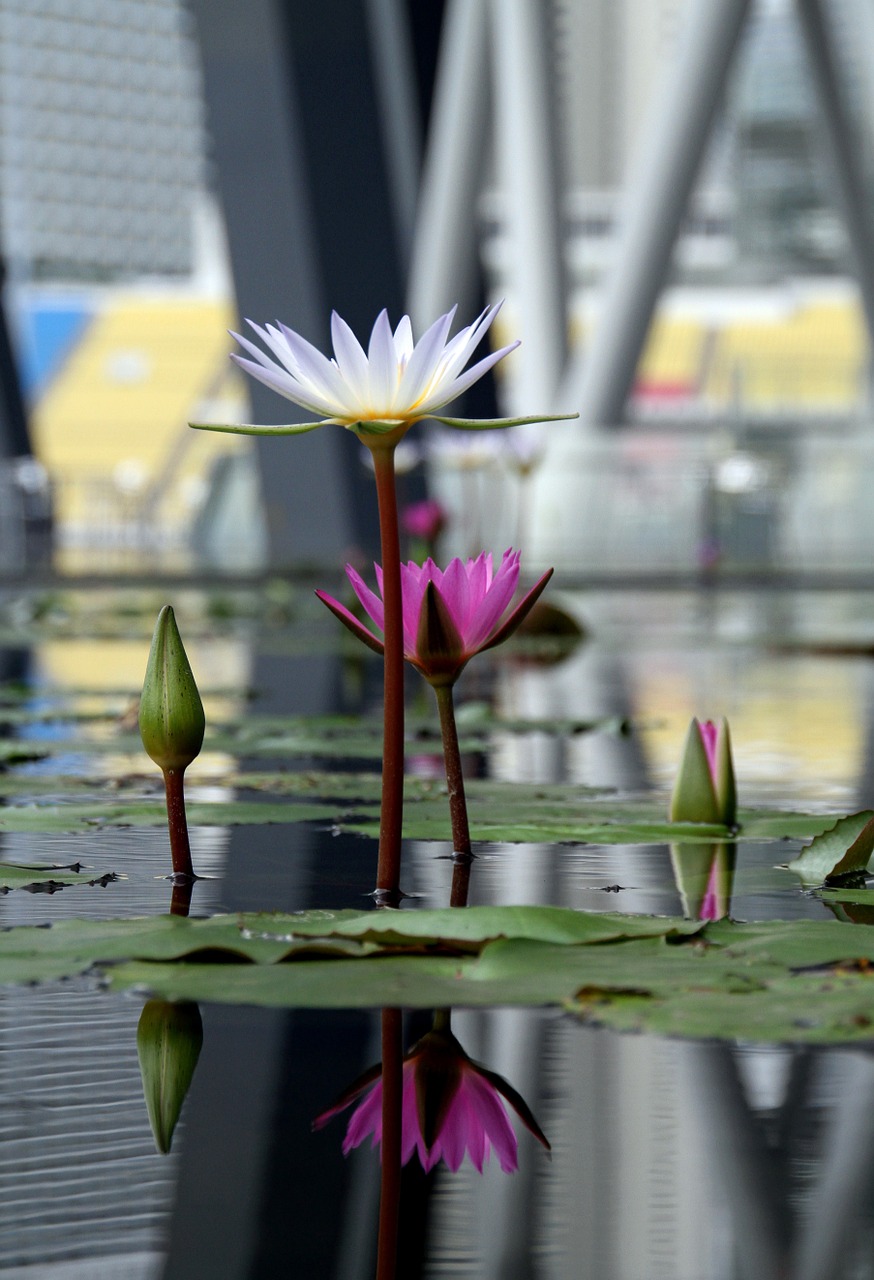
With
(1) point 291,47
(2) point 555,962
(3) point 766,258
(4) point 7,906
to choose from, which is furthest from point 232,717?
(3) point 766,258

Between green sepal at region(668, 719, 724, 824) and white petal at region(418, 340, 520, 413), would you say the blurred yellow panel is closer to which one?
green sepal at region(668, 719, 724, 824)

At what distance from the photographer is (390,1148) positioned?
18.7 inches

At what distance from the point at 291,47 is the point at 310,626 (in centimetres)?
238

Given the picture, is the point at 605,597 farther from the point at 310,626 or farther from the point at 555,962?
the point at 555,962

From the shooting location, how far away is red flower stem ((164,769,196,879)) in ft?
2.77

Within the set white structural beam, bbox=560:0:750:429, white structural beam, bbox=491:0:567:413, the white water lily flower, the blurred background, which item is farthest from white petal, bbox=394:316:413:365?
white structural beam, bbox=491:0:567:413

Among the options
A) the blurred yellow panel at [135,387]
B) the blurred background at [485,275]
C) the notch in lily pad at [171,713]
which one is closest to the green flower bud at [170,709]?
the notch in lily pad at [171,713]

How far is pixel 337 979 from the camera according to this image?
648mm

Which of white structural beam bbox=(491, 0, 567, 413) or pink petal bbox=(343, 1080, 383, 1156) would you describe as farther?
white structural beam bbox=(491, 0, 567, 413)

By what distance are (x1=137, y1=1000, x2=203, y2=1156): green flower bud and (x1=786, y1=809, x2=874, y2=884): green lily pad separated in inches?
15.5

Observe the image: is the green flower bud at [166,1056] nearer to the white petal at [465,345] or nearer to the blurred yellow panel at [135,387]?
the white petal at [465,345]

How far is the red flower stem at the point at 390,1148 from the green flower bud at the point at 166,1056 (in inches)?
2.3

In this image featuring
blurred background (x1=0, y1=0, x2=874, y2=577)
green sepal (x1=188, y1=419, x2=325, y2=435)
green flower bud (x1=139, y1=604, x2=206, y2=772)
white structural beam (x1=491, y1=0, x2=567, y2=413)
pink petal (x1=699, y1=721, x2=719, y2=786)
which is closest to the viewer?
green sepal (x1=188, y1=419, x2=325, y2=435)

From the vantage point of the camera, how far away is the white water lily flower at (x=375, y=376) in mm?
737
